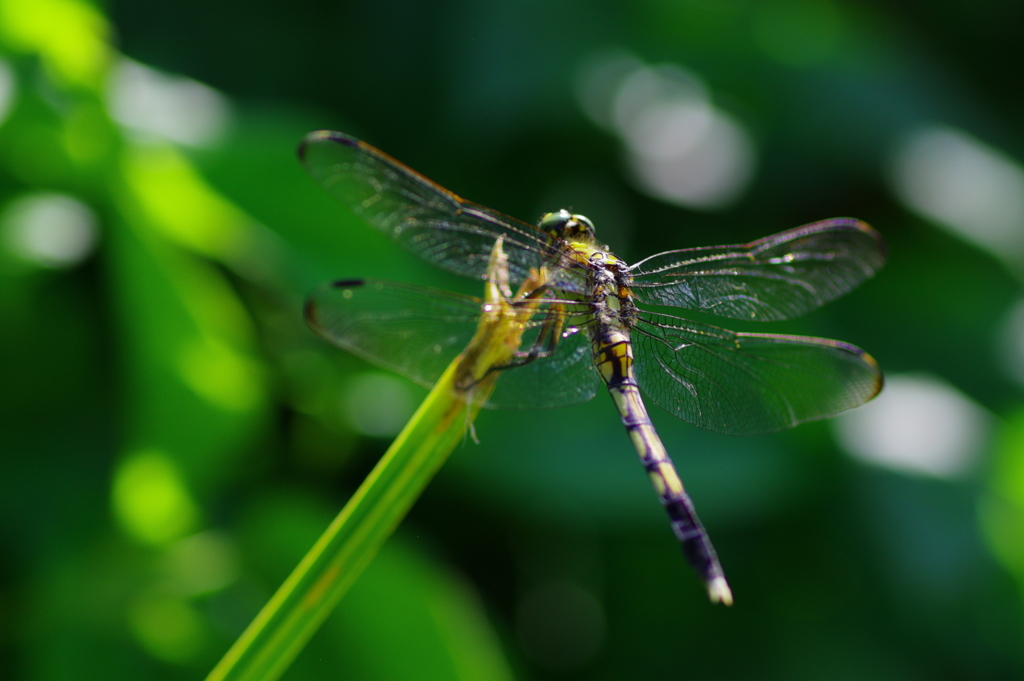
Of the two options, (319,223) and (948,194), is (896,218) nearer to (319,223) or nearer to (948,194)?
(948,194)

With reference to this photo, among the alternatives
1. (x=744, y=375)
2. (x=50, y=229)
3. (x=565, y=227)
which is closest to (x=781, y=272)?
(x=744, y=375)

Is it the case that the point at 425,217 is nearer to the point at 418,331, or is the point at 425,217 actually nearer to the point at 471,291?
the point at 418,331

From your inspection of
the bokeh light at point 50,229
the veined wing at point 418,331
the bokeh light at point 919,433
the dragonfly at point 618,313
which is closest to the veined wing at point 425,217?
the dragonfly at point 618,313

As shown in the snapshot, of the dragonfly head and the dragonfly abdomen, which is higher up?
the dragonfly head

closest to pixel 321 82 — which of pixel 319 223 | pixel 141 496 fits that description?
pixel 319 223

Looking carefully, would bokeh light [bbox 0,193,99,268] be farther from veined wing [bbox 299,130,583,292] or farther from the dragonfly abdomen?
the dragonfly abdomen

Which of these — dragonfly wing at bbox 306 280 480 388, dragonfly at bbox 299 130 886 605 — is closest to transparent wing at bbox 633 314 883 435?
dragonfly at bbox 299 130 886 605

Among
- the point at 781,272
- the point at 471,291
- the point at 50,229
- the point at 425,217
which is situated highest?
the point at 781,272
